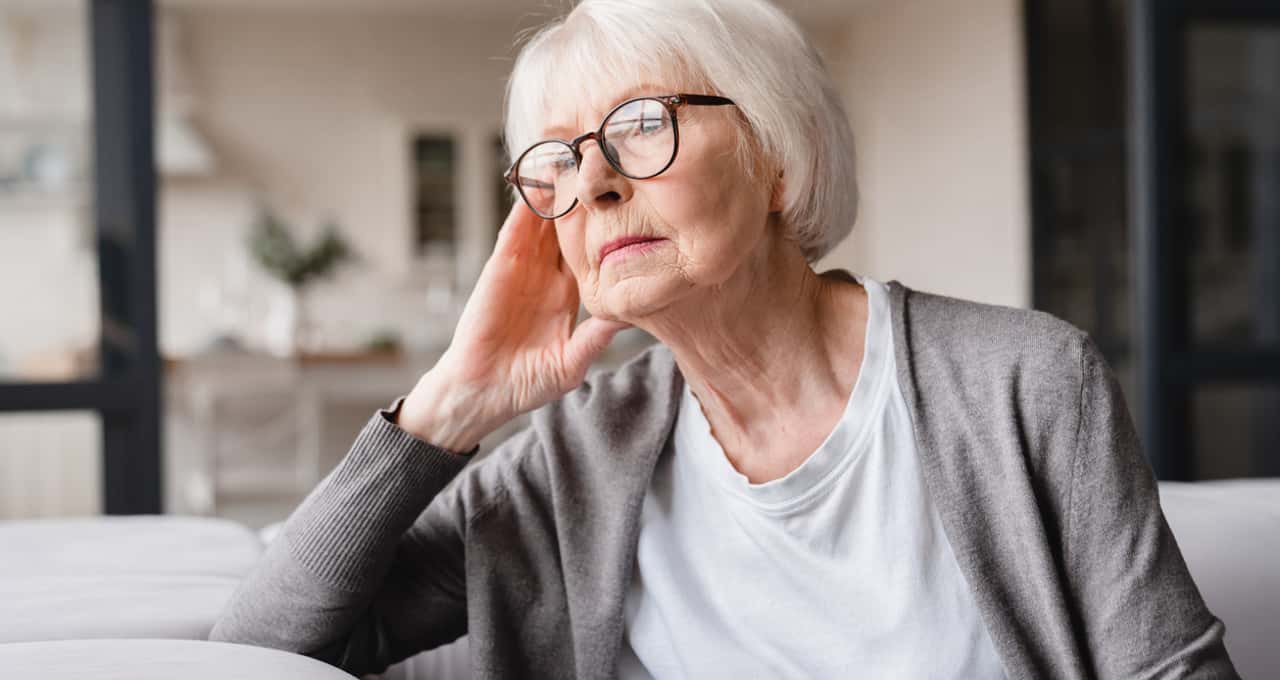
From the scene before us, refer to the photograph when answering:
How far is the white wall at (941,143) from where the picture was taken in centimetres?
549

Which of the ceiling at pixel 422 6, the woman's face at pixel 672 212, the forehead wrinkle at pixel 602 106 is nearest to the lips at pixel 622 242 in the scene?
the woman's face at pixel 672 212

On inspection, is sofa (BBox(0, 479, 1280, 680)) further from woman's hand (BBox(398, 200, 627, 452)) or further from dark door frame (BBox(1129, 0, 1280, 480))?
dark door frame (BBox(1129, 0, 1280, 480))

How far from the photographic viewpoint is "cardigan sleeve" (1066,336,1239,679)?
0.92 metres

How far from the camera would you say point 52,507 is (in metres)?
3.66

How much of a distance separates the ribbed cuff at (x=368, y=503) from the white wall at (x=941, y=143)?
4569 mm

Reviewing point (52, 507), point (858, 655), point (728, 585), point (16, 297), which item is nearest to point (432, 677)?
point (728, 585)

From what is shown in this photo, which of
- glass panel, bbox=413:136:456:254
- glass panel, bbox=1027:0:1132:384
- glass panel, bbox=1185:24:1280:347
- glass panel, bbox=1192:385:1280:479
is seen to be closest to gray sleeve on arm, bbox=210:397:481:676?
glass panel, bbox=1185:24:1280:347

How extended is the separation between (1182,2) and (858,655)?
2527mm

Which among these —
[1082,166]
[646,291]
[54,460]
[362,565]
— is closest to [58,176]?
[54,460]

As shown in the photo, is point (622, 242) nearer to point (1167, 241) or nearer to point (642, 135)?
point (642, 135)

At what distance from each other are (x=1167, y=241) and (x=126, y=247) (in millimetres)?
2608

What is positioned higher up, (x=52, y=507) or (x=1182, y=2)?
(x=1182, y=2)

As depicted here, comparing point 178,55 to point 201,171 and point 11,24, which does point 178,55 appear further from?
point 11,24

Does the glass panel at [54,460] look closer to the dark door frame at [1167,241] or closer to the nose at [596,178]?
the nose at [596,178]
